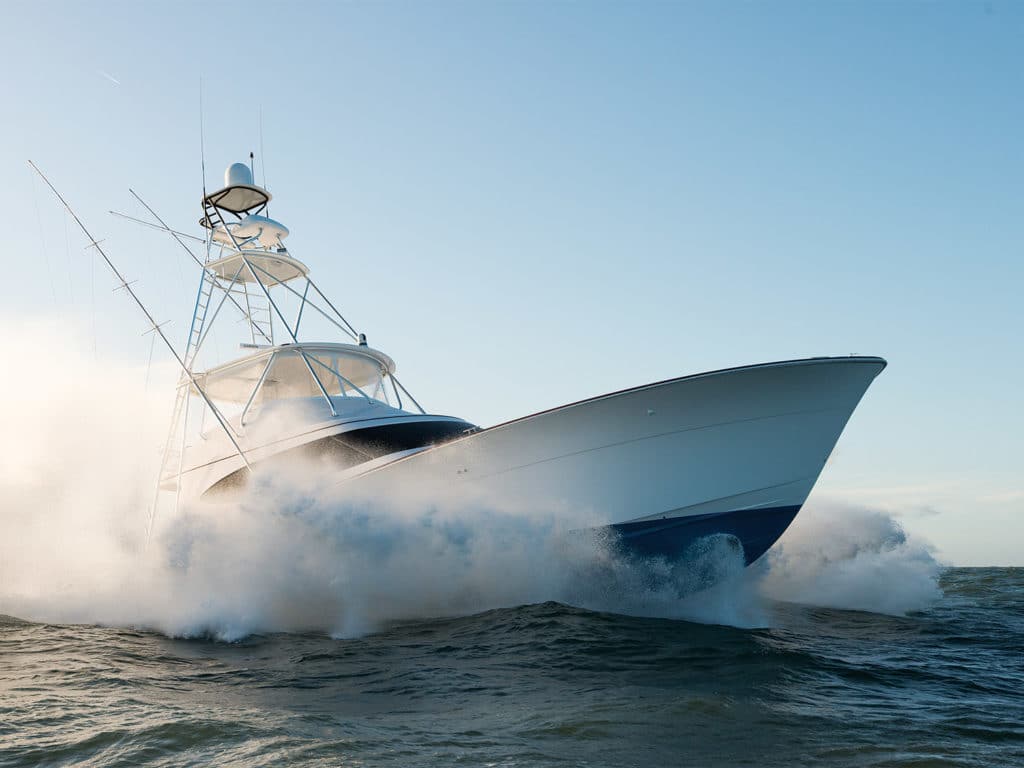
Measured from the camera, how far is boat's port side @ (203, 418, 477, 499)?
10148 millimetres

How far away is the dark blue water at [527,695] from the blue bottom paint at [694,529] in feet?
3.10

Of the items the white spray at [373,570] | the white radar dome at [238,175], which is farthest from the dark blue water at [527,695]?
the white radar dome at [238,175]

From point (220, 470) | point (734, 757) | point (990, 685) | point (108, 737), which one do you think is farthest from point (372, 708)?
point (220, 470)

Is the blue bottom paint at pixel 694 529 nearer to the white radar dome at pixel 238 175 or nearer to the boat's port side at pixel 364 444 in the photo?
the boat's port side at pixel 364 444

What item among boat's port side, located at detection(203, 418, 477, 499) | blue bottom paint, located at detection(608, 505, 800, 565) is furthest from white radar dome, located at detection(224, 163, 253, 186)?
blue bottom paint, located at detection(608, 505, 800, 565)

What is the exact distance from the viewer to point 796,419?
8.86 metres

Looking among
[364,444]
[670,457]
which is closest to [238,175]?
[364,444]

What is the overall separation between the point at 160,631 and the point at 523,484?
5.29 meters

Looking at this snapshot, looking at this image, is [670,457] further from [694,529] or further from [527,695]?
[527,695]

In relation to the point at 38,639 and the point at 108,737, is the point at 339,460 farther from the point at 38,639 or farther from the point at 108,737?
the point at 108,737

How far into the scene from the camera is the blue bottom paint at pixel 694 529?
8.77 metres

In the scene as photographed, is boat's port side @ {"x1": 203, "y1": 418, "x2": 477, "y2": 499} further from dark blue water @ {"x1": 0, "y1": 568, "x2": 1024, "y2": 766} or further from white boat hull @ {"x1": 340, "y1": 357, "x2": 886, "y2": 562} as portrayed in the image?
dark blue water @ {"x1": 0, "y1": 568, "x2": 1024, "y2": 766}

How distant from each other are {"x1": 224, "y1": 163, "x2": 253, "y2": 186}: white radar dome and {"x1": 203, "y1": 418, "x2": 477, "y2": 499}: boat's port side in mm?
6393

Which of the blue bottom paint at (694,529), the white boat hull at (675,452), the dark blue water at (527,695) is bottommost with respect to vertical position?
the dark blue water at (527,695)
